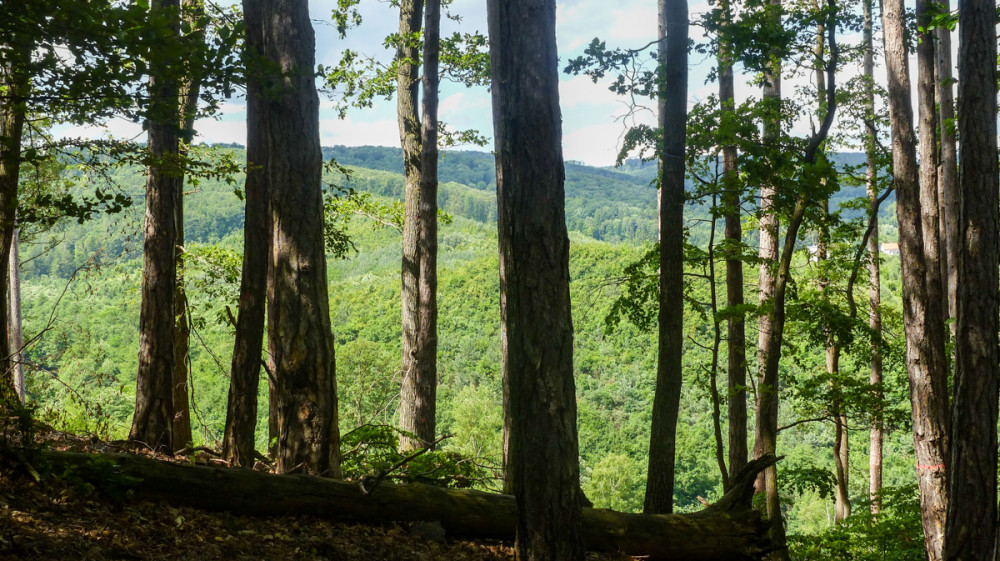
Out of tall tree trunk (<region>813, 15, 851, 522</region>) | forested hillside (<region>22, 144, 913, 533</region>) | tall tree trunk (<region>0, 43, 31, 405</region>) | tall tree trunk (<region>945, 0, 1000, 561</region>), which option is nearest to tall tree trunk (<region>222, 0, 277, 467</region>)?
tall tree trunk (<region>0, 43, 31, 405</region>)

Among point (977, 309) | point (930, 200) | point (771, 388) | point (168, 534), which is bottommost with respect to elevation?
point (168, 534)

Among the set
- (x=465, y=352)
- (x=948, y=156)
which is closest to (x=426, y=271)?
(x=948, y=156)

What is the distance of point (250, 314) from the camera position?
5.04 meters

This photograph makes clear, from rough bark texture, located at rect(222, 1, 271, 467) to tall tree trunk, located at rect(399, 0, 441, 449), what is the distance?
348 cm

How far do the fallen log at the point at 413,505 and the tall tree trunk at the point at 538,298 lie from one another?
1.20 m

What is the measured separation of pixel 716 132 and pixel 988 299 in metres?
2.87

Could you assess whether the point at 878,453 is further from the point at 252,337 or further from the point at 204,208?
the point at 204,208

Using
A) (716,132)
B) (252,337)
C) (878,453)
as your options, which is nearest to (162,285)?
(252,337)

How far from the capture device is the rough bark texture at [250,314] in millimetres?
5051

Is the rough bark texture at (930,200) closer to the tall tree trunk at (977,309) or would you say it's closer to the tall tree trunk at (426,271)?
the tall tree trunk at (977,309)

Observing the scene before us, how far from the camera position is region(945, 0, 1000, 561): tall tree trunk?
5051mm

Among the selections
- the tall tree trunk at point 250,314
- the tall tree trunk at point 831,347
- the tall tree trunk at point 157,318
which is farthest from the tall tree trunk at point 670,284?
the tall tree trunk at point 157,318

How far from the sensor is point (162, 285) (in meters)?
6.10

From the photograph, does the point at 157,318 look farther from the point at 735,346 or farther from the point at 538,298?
the point at 735,346
